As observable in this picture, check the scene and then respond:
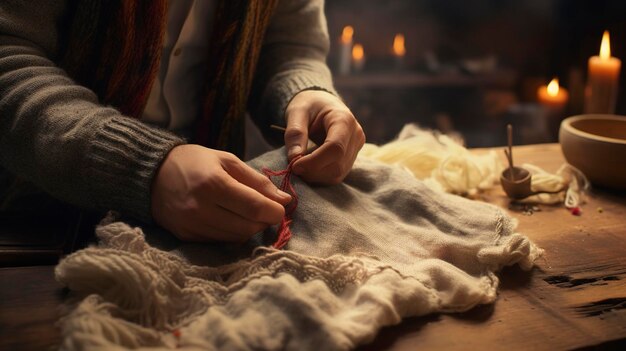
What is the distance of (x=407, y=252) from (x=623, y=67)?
1.89m

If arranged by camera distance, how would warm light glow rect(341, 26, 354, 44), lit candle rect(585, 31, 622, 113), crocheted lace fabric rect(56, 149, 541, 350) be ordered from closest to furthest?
crocheted lace fabric rect(56, 149, 541, 350)
lit candle rect(585, 31, 622, 113)
warm light glow rect(341, 26, 354, 44)

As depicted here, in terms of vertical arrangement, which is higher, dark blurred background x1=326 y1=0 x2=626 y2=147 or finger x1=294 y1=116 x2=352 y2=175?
finger x1=294 y1=116 x2=352 y2=175

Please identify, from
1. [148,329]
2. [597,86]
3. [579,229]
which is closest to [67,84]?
[148,329]

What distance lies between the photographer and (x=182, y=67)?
3.11 ft

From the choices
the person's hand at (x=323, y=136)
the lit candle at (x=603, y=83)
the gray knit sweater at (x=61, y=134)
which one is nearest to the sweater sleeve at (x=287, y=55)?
the person's hand at (x=323, y=136)

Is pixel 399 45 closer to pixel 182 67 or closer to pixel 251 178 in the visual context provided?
pixel 182 67

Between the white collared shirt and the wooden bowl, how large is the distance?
63 centimetres

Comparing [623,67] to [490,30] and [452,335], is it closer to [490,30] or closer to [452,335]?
[490,30]

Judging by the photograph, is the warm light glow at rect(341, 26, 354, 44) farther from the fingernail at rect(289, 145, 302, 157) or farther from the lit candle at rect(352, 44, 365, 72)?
the fingernail at rect(289, 145, 302, 157)

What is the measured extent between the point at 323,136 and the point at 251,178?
203mm

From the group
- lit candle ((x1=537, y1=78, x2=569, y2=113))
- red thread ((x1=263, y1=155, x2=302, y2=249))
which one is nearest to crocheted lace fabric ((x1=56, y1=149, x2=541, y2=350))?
red thread ((x1=263, y1=155, x2=302, y2=249))

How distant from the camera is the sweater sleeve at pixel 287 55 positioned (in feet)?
3.17

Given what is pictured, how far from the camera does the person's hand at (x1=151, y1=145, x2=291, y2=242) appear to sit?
2.01ft

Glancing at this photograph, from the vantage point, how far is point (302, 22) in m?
1.03
